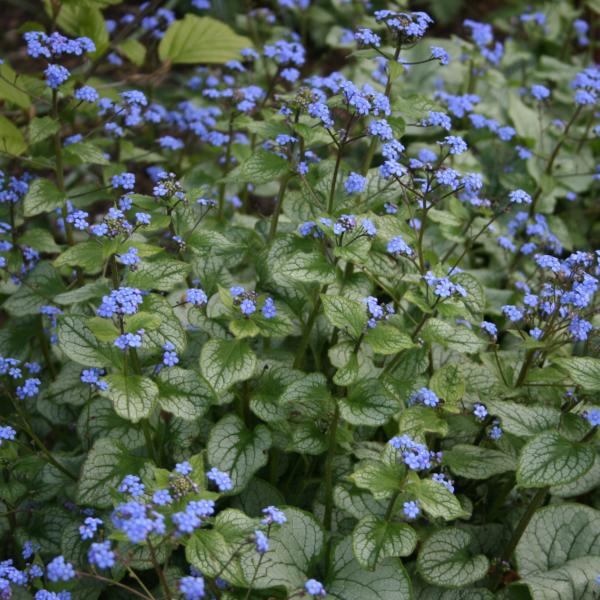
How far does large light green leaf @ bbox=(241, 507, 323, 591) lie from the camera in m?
2.84

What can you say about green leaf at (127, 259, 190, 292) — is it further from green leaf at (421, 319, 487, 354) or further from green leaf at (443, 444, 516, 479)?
green leaf at (443, 444, 516, 479)

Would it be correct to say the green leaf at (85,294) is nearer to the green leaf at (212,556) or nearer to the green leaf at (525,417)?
the green leaf at (212,556)

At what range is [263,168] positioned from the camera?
11.2ft

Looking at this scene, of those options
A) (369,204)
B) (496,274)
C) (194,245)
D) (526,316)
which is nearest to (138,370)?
(194,245)

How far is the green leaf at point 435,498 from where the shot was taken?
8.88 feet

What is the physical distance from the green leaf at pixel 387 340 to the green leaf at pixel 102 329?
0.98 m

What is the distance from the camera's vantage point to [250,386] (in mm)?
3355

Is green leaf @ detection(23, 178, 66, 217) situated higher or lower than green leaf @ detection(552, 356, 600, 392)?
lower

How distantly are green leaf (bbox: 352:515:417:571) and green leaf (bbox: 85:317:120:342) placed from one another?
116 cm

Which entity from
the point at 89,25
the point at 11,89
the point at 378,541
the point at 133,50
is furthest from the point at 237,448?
the point at 133,50

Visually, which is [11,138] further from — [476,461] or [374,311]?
[476,461]

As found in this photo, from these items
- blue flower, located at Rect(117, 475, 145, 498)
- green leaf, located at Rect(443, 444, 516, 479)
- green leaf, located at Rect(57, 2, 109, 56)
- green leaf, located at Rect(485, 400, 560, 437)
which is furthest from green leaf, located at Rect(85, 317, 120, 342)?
green leaf, located at Rect(57, 2, 109, 56)

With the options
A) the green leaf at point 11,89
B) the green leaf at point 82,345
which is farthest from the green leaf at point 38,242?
the green leaf at point 82,345

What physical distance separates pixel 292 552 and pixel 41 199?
80.0 inches
